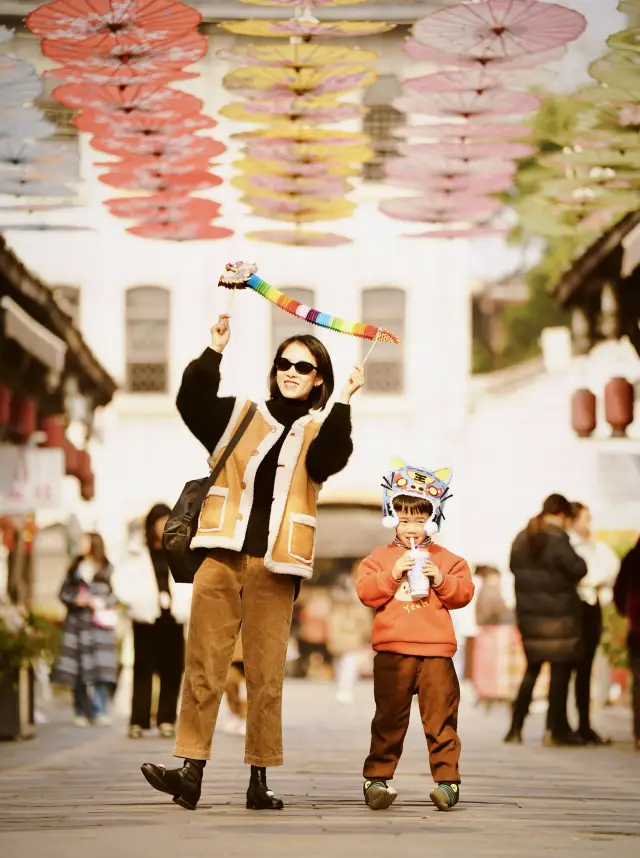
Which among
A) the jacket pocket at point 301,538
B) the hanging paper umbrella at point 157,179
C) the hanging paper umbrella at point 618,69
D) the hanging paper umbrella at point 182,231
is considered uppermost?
the hanging paper umbrella at point 618,69

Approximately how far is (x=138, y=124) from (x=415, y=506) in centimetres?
574

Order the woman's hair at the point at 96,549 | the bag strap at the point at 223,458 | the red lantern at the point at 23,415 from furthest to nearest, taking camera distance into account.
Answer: the red lantern at the point at 23,415
the woman's hair at the point at 96,549
the bag strap at the point at 223,458

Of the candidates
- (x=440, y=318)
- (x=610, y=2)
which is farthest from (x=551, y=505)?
(x=440, y=318)

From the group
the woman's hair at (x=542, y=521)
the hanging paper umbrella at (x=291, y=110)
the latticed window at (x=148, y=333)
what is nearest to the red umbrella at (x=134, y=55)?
the hanging paper umbrella at (x=291, y=110)

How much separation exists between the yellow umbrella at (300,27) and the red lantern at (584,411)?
10189mm

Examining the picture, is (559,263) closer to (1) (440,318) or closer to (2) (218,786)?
(1) (440,318)

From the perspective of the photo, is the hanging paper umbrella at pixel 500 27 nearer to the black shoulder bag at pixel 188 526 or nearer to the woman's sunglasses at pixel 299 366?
the woman's sunglasses at pixel 299 366

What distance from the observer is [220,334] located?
7285 mm

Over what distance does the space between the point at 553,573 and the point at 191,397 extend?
21.0ft

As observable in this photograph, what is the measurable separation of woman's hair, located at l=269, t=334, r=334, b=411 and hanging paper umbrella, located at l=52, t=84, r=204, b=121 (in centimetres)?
492

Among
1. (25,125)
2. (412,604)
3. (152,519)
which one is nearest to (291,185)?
(25,125)

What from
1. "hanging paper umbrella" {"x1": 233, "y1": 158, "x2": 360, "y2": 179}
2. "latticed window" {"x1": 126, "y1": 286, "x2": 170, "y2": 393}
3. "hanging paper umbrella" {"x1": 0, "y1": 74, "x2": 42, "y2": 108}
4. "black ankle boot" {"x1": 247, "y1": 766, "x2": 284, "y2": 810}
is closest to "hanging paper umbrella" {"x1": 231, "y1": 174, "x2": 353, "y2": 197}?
"hanging paper umbrella" {"x1": 233, "y1": 158, "x2": 360, "y2": 179}

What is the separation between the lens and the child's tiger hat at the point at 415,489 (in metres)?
7.66

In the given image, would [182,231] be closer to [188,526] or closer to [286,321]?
[188,526]
